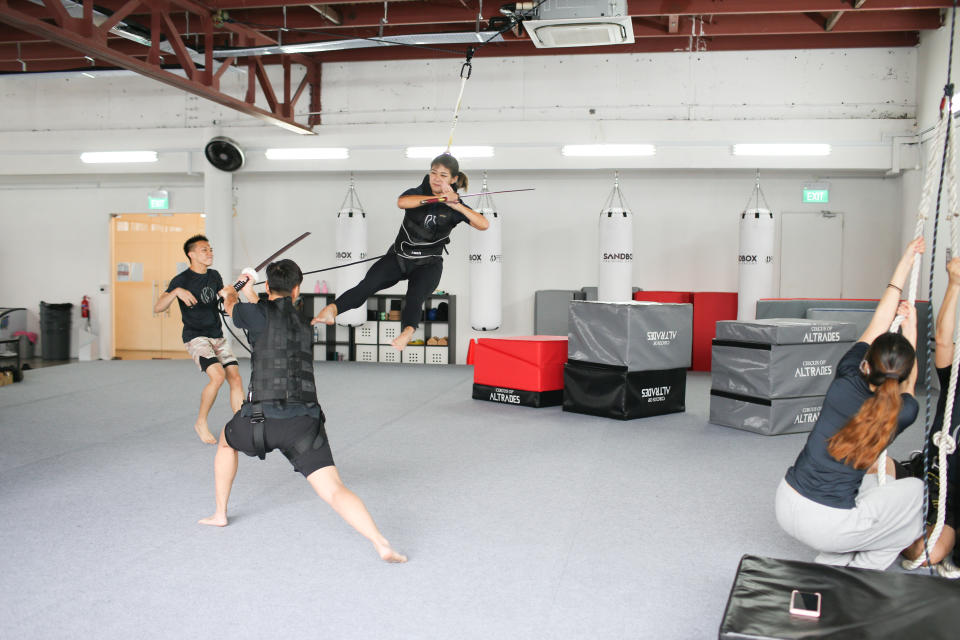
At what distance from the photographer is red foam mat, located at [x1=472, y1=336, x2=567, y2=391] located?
7.25 metres

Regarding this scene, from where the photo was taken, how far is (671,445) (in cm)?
571

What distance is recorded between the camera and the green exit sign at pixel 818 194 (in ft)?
34.8

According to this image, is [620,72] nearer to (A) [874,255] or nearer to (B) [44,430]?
(A) [874,255]

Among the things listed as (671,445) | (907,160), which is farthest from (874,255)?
(671,445)

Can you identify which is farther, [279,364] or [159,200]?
[159,200]

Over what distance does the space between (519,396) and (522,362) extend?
1.17 ft

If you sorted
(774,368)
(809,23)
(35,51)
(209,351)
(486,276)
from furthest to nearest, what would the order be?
(486,276), (35,51), (809,23), (774,368), (209,351)

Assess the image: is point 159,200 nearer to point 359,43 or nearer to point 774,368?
point 359,43

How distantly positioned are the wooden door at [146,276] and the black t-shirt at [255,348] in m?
10.2

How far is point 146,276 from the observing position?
504 inches

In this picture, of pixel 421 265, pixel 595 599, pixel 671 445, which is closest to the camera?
pixel 595 599

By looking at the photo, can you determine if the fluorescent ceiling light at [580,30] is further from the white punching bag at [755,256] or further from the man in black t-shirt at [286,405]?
the white punching bag at [755,256]

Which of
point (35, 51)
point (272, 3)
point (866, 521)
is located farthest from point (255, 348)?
point (35, 51)

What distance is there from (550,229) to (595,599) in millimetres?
8837
